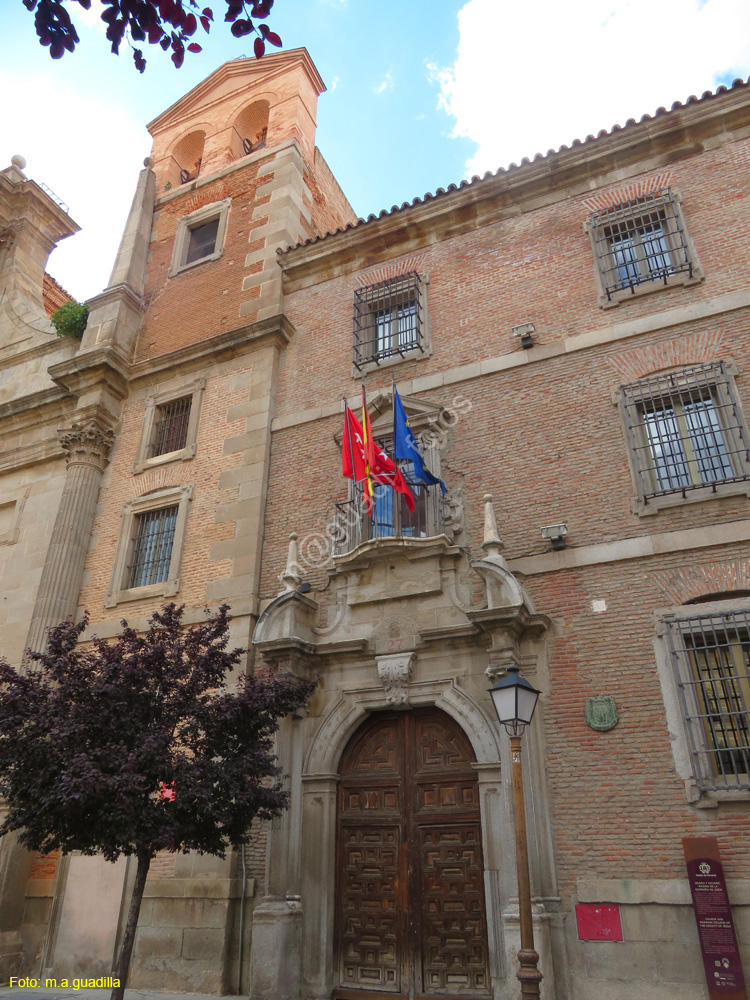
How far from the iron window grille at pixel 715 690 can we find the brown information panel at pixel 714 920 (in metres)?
0.72

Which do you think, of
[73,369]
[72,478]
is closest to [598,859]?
[72,478]

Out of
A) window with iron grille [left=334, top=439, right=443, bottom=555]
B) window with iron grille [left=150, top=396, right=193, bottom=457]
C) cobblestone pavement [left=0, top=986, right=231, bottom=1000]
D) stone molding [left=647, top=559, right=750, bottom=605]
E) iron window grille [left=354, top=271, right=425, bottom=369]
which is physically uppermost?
iron window grille [left=354, top=271, right=425, bottom=369]

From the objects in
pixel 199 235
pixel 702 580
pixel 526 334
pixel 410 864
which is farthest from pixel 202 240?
pixel 410 864

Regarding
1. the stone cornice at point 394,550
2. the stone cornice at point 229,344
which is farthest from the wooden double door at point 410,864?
the stone cornice at point 229,344

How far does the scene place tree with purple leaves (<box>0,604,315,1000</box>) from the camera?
7871mm

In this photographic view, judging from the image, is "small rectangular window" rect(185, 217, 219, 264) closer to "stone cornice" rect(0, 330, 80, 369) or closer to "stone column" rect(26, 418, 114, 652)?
"stone cornice" rect(0, 330, 80, 369)

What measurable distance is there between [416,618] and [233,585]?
3408 mm

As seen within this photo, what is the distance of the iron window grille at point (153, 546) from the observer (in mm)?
13789

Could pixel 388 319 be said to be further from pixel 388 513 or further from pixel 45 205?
pixel 45 205

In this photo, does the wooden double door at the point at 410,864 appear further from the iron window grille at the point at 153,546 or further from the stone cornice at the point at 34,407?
the stone cornice at the point at 34,407

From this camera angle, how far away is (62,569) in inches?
556

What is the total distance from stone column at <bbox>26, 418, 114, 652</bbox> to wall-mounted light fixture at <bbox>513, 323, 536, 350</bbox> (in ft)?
28.8

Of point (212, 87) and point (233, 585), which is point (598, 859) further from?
point (212, 87)

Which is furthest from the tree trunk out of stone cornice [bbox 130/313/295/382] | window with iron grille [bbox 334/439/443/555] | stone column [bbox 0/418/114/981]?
stone cornice [bbox 130/313/295/382]
